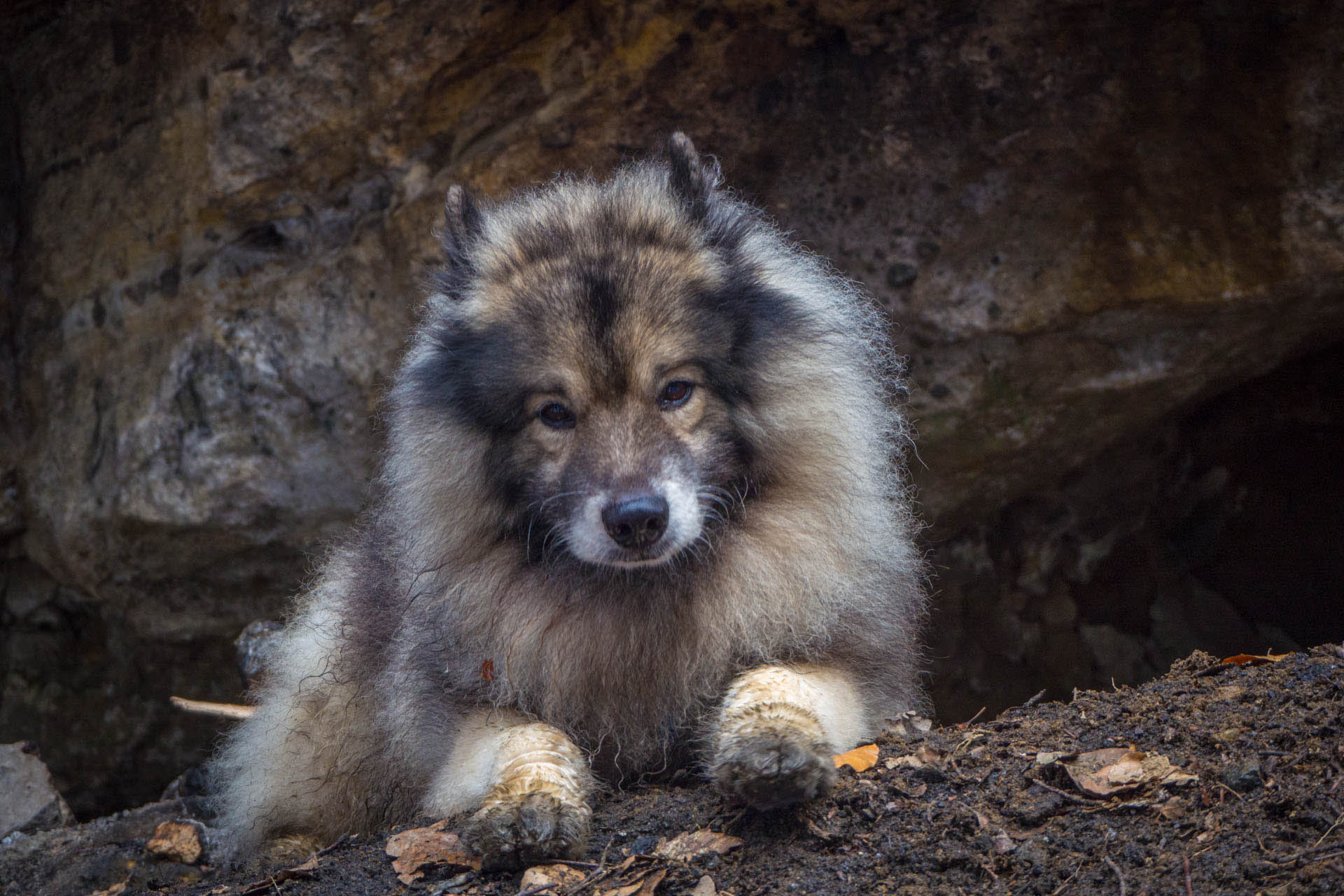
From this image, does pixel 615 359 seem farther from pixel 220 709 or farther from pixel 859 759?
pixel 220 709

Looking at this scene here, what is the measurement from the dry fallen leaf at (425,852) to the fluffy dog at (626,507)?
10cm

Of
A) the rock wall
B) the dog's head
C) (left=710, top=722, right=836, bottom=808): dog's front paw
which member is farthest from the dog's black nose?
the rock wall

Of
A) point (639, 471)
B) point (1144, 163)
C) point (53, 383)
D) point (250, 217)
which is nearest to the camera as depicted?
point (639, 471)

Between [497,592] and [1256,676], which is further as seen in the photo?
[497,592]

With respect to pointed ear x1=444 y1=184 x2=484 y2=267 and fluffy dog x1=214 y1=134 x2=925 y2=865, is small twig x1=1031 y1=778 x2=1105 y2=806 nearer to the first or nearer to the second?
fluffy dog x1=214 y1=134 x2=925 y2=865

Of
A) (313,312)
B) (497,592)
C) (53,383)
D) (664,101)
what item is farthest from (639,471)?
(53,383)

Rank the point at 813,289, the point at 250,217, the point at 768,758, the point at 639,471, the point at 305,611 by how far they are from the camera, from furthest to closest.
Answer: the point at 250,217, the point at 305,611, the point at 813,289, the point at 639,471, the point at 768,758

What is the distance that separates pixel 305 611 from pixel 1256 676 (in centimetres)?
350

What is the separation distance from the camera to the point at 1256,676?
10.2 feet

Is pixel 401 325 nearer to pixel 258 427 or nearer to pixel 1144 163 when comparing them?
pixel 258 427

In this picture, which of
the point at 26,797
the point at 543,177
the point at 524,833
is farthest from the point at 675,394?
the point at 26,797

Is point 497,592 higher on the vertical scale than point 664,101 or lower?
lower

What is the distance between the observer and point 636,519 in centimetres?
293

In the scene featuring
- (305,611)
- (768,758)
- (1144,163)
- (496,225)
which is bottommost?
Result: (305,611)
